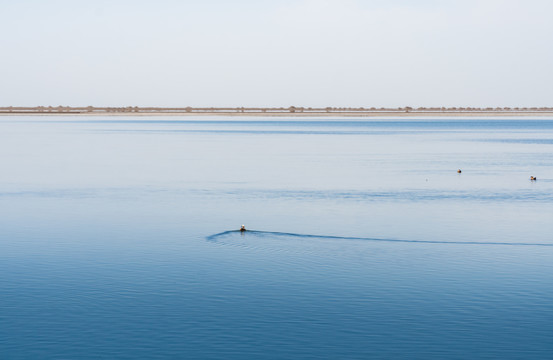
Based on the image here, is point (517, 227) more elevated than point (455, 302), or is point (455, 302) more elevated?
point (517, 227)

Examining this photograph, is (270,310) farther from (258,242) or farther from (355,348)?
(258,242)

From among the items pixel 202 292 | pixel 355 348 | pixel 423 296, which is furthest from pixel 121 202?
pixel 355 348

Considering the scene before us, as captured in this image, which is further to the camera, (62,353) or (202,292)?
(202,292)

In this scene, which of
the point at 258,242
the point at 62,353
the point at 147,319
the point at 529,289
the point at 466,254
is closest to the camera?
the point at 62,353

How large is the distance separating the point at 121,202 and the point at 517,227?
84.2ft

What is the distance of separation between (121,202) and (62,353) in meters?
29.8

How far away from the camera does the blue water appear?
20.4 meters

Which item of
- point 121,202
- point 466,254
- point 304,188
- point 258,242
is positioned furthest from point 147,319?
point 304,188

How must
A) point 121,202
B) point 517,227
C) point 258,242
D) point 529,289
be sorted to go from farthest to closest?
point 121,202 < point 517,227 < point 258,242 < point 529,289

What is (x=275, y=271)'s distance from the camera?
93.6ft

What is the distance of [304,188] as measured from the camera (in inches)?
2265

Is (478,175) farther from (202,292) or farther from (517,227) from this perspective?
(202,292)

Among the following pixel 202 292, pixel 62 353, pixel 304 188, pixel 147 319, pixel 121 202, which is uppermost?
pixel 304 188

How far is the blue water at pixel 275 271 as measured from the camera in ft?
67.1
